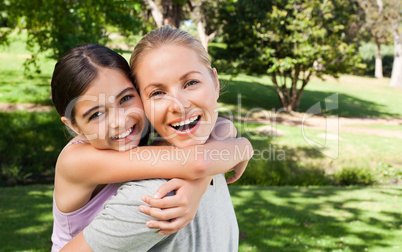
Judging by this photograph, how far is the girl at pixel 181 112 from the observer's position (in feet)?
4.15

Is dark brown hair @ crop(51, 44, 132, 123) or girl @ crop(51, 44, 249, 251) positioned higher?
dark brown hair @ crop(51, 44, 132, 123)

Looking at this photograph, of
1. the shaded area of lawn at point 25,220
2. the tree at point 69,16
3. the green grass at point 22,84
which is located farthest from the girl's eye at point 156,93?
the green grass at point 22,84

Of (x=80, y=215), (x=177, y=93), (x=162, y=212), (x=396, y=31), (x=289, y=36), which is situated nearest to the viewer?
(x=162, y=212)

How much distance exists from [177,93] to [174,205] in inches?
16.4

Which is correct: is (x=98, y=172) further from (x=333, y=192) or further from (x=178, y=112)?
(x=333, y=192)

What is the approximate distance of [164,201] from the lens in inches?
45.7

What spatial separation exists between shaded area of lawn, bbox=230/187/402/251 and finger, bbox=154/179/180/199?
12.9ft

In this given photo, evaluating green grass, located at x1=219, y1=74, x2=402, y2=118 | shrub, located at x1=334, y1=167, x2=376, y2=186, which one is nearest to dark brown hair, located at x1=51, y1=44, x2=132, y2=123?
shrub, located at x1=334, y1=167, x2=376, y2=186

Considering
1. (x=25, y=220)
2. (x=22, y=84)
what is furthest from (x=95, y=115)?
(x=22, y=84)

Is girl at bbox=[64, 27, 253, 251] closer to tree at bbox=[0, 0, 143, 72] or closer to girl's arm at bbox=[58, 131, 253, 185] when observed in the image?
girl's arm at bbox=[58, 131, 253, 185]

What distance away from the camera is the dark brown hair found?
1.42m

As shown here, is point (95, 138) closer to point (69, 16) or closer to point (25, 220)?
point (25, 220)

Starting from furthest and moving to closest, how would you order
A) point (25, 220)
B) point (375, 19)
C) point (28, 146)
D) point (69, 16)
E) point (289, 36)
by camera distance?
point (375, 19), point (289, 36), point (28, 146), point (69, 16), point (25, 220)

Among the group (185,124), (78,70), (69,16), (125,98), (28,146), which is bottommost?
(28,146)
